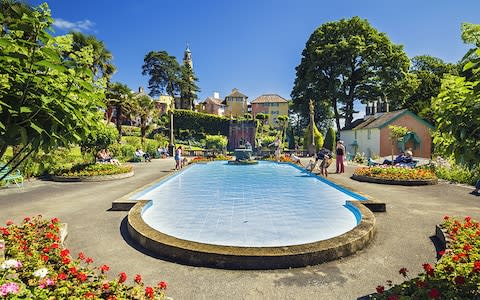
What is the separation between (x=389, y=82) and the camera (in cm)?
4197

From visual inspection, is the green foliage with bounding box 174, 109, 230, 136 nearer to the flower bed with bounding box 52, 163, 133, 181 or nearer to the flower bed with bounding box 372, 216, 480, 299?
the flower bed with bounding box 52, 163, 133, 181

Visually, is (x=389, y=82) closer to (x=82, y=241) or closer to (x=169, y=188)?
(x=169, y=188)

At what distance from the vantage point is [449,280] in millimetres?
3773

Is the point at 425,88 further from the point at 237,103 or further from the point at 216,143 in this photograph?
the point at 237,103

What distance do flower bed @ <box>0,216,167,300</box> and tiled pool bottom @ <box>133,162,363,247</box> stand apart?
307 cm

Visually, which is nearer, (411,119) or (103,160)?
(103,160)

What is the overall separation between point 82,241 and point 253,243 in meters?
4.15

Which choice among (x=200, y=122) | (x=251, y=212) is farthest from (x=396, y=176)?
(x=200, y=122)

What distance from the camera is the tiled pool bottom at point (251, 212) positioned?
734 cm

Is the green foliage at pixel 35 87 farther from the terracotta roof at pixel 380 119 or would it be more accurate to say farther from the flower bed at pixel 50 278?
the terracotta roof at pixel 380 119

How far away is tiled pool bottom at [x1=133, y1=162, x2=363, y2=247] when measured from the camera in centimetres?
734

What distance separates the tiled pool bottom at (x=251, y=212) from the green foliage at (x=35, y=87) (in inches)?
194

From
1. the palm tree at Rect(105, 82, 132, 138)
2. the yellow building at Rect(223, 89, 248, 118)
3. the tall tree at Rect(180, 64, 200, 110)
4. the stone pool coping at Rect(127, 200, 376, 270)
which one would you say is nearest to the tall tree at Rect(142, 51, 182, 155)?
the tall tree at Rect(180, 64, 200, 110)

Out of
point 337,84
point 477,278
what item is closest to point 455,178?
point 477,278
